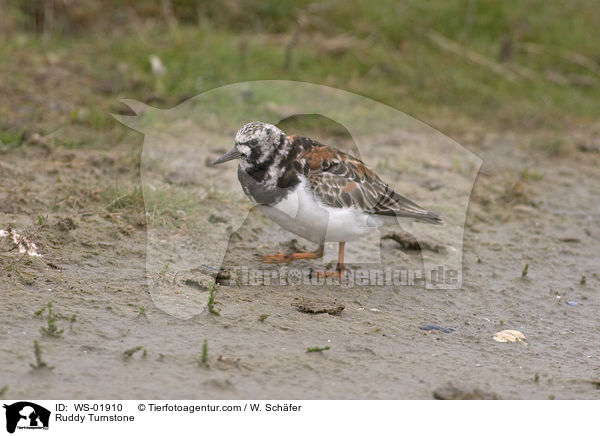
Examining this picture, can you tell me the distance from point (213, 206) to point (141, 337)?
245cm

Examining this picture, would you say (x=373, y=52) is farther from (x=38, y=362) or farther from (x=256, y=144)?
(x=38, y=362)

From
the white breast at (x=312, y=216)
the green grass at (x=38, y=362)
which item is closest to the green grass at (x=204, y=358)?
the green grass at (x=38, y=362)

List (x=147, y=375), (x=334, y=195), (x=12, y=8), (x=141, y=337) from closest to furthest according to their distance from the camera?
(x=147, y=375), (x=141, y=337), (x=334, y=195), (x=12, y=8)

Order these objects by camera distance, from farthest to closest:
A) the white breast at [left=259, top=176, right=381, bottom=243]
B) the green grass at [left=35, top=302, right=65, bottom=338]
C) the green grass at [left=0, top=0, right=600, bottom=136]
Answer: the green grass at [left=0, top=0, right=600, bottom=136] < the white breast at [left=259, top=176, right=381, bottom=243] < the green grass at [left=35, top=302, right=65, bottom=338]

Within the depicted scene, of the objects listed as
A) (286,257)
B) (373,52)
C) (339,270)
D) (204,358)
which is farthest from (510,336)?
(373,52)

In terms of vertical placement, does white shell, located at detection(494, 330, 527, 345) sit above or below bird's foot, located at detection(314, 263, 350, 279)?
below

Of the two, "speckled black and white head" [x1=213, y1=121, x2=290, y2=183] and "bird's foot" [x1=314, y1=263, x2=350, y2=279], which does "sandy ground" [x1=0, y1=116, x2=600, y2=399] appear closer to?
"bird's foot" [x1=314, y1=263, x2=350, y2=279]

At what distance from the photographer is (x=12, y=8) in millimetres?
10078

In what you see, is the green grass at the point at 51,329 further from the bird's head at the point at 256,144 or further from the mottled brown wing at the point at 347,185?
the mottled brown wing at the point at 347,185

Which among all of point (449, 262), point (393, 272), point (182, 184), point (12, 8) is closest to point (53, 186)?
point (182, 184)

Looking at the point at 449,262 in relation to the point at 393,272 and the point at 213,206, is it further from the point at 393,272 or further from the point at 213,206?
the point at 213,206

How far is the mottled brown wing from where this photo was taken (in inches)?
233
